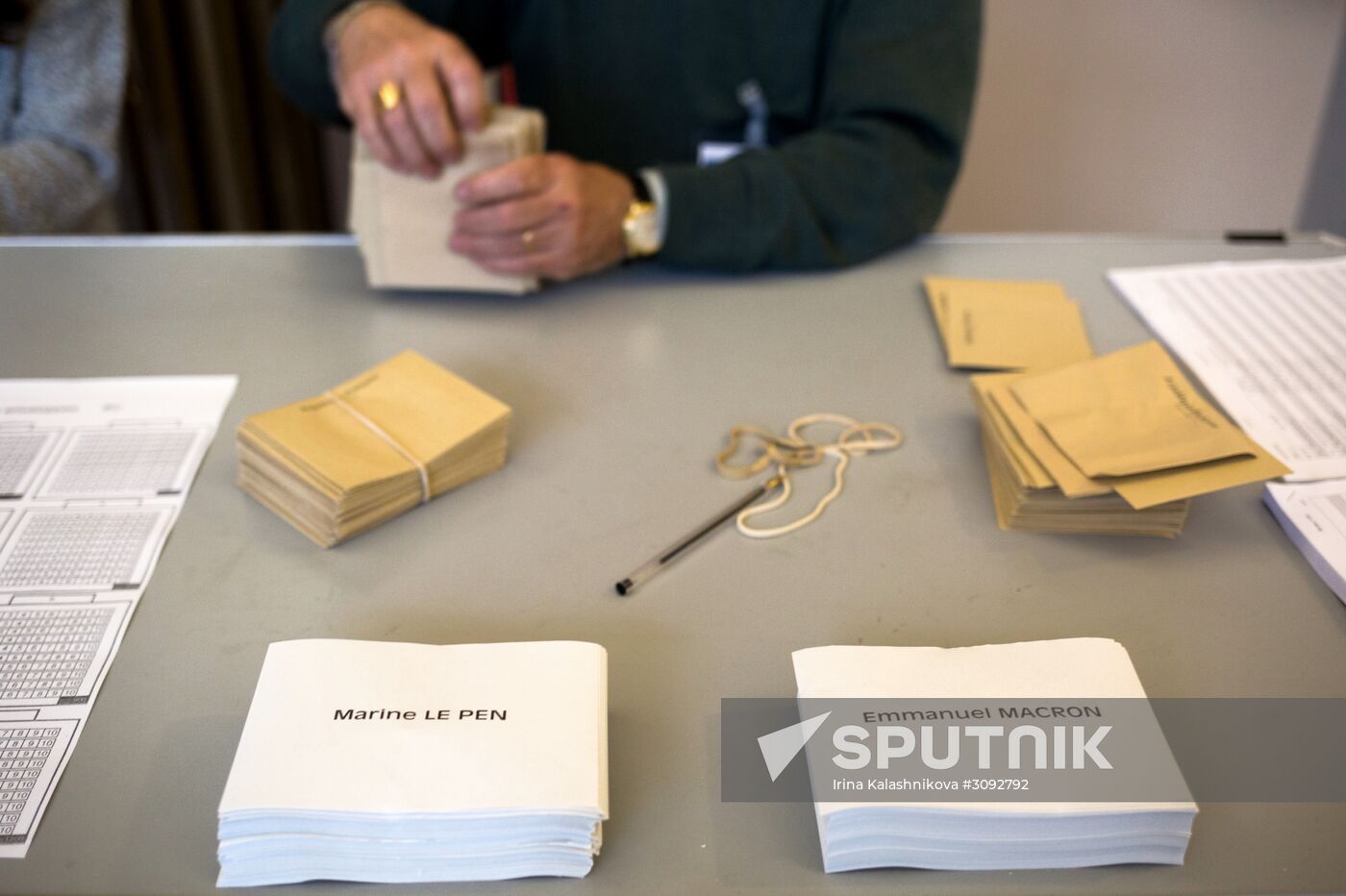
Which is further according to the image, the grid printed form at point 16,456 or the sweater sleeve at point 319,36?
the sweater sleeve at point 319,36

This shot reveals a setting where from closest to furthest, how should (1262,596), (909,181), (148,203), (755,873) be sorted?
(755,873) → (1262,596) → (909,181) → (148,203)

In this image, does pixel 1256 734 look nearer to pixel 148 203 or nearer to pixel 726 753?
pixel 726 753

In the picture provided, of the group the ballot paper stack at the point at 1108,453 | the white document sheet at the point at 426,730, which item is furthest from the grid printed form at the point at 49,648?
the ballot paper stack at the point at 1108,453

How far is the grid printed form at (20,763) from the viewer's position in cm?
62

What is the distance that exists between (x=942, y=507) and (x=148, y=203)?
195cm

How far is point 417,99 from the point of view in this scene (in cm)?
108

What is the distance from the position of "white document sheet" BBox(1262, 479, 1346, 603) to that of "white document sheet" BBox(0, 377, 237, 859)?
87cm

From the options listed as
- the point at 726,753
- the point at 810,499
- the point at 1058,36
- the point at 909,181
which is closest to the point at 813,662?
the point at 726,753

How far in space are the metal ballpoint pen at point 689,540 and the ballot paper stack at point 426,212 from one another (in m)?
0.42

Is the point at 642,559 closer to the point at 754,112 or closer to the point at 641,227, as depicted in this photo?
the point at 641,227

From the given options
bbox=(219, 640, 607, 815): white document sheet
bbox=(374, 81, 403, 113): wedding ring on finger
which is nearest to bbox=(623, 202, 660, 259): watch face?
bbox=(374, 81, 403, 113): wedding ring on finger

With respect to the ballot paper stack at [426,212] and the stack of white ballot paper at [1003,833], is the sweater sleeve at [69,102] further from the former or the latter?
the stack of white ballot paper at [1003,833]

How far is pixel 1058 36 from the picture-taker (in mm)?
2260

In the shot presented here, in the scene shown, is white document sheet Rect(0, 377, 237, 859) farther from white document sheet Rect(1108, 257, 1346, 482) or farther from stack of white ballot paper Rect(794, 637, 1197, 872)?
white document sheet Rect(1108, 257, 1346, 482)
